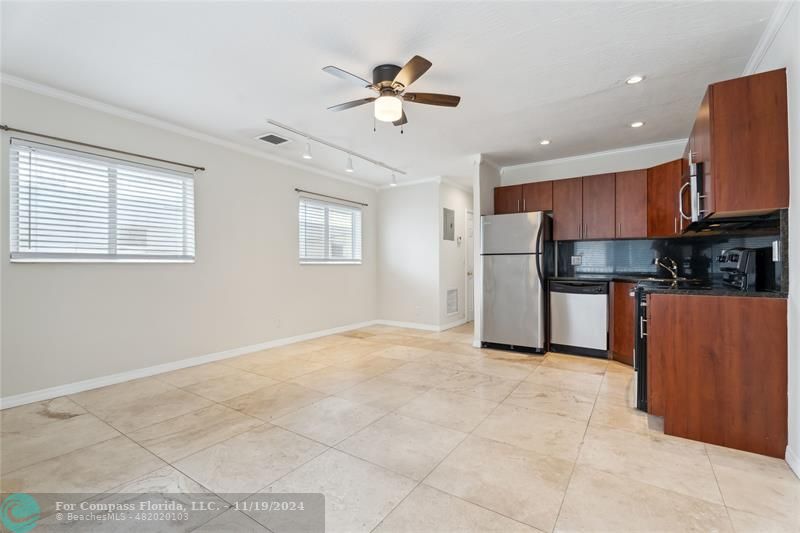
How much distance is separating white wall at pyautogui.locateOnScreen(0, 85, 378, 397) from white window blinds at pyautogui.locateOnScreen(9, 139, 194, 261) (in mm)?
93

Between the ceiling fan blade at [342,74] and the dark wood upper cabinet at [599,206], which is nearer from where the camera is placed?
the ceiling fan blade at [342,74]

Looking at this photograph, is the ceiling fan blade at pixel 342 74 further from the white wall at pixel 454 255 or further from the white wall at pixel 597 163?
the white wall at pixel 454 255

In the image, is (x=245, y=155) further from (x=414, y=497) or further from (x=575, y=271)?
(x=575, y=271)

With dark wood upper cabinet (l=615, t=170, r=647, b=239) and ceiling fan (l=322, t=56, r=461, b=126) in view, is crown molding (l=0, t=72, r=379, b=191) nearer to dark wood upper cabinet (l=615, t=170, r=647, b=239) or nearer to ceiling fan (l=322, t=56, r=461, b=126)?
ceiling fan (l=322, t=56, r=461, b=126)

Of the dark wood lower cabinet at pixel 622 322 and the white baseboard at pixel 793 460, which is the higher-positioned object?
the dark wood lower cabinet at pixel 622 322

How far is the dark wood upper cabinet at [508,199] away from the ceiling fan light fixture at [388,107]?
2.84 m

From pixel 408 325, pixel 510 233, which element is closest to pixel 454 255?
pixel 408 325

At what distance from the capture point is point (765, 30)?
Answer: 213 cm

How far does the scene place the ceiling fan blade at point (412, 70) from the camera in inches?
84.4

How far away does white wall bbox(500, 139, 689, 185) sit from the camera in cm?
426

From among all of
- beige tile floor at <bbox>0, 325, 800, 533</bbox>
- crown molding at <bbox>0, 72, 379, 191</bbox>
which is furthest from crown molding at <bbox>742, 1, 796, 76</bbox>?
crown molding at <bbox>0, 72, 379, 191</bbox>

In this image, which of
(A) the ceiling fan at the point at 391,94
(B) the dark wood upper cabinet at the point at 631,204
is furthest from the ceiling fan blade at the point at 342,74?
(B) the dark wood upper cabinet at the point at 631,204

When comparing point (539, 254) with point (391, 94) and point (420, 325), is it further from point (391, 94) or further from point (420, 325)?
point (391, 94)

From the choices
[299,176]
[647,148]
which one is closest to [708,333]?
[647,148]
